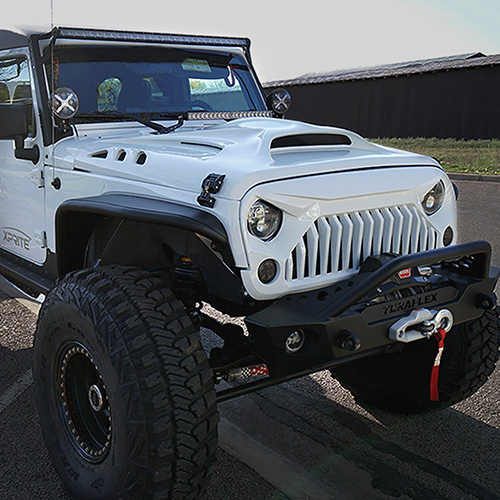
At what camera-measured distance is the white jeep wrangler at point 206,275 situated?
7.93ft

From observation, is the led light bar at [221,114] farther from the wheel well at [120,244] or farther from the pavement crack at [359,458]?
the pavement crack at [359,458]

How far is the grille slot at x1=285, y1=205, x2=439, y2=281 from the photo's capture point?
8.54ft

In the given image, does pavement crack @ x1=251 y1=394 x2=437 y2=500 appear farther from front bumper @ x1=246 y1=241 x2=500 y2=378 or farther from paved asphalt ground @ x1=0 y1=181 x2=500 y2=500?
front bumper @ x1=246 y1=241 x2=500 y2=378

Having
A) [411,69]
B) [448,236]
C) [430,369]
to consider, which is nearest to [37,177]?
[448,236]

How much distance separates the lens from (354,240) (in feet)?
8.96

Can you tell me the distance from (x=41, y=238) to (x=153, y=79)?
4.12 feet

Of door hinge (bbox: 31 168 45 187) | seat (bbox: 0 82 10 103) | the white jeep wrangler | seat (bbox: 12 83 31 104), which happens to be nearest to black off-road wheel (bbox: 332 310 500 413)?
the white jeep wrangler

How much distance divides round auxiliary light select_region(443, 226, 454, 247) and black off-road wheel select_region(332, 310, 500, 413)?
481 millimetres

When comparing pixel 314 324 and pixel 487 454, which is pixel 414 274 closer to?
pixel 314 324

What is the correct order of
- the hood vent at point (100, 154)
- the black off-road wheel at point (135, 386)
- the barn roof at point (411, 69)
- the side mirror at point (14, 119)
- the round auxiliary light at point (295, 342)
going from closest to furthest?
the black off-road wheel at point (135, 386)
the round auxiliary light at point (295, 342)
the hood vent at point (100, 154)
the side mirror at point (14, 119)
the barn roof at point (411, 69)

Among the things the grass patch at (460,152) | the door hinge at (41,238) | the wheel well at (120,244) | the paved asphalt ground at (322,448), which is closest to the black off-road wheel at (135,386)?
the wheel well at (120,244)

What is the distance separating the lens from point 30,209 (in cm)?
399

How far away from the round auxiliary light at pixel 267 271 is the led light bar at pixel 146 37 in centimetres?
227

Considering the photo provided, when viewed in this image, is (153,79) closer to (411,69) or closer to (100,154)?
(100,154)
